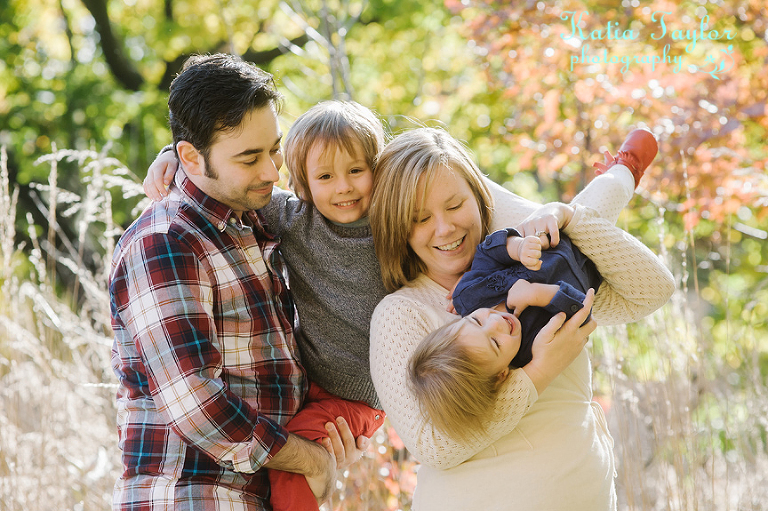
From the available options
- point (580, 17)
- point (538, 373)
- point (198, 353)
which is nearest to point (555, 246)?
point (538, 373)

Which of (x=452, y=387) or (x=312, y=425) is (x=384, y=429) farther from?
(x=452, y=387)

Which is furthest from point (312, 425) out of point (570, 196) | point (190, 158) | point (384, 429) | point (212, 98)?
point (570, 196)

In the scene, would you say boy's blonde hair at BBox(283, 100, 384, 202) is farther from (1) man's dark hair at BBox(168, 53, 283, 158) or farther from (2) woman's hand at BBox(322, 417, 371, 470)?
(2) woman's hand at BBox(322, 417, 371, 470)

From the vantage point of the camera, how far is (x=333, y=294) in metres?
2.06

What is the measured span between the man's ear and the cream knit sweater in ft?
2.08

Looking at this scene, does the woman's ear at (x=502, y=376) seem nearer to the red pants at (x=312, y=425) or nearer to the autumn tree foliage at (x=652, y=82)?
the red pants at (x=312, y=425)

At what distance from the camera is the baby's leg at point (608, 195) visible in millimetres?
1989

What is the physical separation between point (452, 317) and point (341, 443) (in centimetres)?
52

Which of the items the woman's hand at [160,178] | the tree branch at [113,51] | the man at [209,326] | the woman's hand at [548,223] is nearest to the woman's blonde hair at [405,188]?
the woman's hand at [548,223]

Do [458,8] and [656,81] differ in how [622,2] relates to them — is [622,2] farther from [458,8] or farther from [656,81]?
[458,8]

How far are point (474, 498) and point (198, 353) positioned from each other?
0.79 metres

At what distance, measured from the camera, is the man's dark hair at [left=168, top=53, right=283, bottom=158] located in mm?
1798

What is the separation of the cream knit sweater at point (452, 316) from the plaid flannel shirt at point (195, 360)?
330 millimetres

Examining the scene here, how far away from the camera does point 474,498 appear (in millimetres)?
1706
